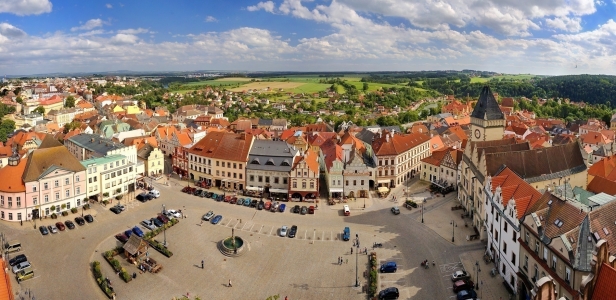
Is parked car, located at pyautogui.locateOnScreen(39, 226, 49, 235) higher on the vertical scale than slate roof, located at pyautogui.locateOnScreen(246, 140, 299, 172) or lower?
lower

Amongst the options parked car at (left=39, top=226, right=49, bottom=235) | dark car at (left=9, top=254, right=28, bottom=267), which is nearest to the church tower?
parked car at (left=39, top=226, right=49, bottom=235)

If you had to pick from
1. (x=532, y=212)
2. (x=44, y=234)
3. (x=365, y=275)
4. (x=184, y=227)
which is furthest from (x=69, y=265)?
(x=532, y=212)

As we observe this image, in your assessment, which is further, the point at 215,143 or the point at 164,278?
the point at 215,143

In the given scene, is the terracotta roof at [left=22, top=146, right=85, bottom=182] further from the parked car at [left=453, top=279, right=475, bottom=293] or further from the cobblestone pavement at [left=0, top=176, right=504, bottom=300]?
the parked car at [left=453, top=279, right=475, bottom=293]

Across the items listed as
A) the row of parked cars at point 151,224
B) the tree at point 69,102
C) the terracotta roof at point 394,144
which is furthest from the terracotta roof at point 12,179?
the tree at point 69,102

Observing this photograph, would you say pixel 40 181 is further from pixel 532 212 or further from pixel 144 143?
pixel 532 212

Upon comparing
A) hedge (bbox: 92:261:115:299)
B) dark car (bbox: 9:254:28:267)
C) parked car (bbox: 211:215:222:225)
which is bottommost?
hedge (bbox: 92:261:115:299)

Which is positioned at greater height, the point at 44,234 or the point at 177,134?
the point at 177,134
